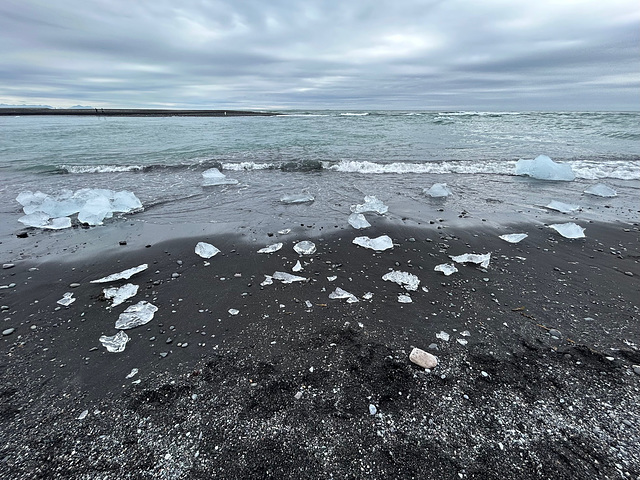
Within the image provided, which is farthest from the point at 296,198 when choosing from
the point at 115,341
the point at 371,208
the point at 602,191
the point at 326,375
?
the point at 602,191

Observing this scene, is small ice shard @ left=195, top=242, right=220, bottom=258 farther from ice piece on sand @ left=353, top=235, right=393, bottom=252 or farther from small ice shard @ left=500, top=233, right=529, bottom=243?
small ice shard @ left=500, top=233, right=529, bottom=243

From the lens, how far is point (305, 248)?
17.7ft

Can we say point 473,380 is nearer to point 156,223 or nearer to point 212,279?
point 212,279

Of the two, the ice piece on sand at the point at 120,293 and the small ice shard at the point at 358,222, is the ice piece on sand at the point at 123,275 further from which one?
the small ice shard at the point at 358,222

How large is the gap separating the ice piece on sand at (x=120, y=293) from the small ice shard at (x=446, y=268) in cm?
441

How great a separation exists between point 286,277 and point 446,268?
2469 mm

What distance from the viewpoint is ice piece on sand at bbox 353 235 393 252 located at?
5.38 meters

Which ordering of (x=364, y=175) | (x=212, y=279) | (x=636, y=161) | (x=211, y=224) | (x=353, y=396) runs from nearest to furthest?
(x=353, y=396) < (x=212, y=279) < (x=211, y=224) < (x=364, y=175) < (x=636, y=161)

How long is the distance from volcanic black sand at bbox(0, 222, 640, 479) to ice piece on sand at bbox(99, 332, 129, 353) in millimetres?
91

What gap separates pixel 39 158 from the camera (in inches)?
578

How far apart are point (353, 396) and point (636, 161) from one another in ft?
59.4

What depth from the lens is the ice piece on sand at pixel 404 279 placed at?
4.26 meters

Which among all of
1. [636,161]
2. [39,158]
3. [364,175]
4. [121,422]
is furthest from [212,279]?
[636,161]

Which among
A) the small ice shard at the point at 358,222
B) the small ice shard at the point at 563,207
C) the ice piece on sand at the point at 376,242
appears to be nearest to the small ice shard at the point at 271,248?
the ice piece on sand at the point at 376,242
